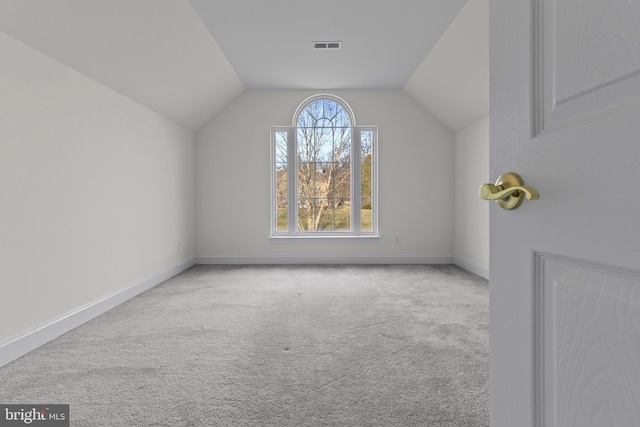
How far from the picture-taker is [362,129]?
5.06 m

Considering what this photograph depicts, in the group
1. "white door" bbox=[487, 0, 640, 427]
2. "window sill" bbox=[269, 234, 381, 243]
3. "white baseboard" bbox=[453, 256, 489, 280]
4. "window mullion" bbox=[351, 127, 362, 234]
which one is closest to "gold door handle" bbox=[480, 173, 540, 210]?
"white door" bbox=[487, 0, 640, 427]

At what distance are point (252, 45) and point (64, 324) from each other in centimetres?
307

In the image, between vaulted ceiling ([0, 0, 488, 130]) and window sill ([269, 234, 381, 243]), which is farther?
window sill ([269, 234, 381, 243])

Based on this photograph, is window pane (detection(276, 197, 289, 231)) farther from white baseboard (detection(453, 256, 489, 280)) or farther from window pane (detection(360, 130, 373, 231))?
white baseboard (detection(453, 256, 489, 280))

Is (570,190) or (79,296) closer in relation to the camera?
(570,190)

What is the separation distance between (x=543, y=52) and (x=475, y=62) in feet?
10.7

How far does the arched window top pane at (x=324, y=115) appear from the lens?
5.07m

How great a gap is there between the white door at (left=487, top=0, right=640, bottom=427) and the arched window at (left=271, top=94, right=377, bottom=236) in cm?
443

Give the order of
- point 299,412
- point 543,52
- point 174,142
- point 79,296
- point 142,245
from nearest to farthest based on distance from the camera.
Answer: point 543,52 → point 299,412 → point 79,296 → point 142,245 → point 174,142

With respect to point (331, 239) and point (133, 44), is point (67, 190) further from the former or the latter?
point (331, 239)

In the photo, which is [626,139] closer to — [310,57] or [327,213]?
[310,57]

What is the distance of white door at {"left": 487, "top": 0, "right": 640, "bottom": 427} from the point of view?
42cm

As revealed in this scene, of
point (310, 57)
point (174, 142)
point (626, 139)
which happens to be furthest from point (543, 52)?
point (174, 142)

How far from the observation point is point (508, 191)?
58 cm
